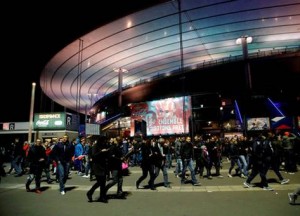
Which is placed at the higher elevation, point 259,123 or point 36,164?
point 259,123

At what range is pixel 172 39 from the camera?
22.8 metres

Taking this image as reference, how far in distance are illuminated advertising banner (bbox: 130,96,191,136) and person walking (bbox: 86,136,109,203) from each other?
17694mm

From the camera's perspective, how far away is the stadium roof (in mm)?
18250

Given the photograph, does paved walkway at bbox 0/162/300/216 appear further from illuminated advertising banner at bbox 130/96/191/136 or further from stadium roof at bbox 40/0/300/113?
illuminated advertising banner at bbox 130/96/191/136

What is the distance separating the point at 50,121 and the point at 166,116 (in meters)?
11.7

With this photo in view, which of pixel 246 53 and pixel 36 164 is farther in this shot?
pixel 246 53

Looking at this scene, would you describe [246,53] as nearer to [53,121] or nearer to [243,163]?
[243,163]

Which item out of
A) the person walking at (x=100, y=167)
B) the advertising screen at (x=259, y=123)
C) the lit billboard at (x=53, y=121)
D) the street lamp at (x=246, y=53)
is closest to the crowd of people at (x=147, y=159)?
the person walking at (x=100, y=167)

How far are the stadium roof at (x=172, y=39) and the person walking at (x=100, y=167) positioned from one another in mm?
8543

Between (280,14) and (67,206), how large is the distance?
21457 millimetres

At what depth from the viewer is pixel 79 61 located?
25.5 meters

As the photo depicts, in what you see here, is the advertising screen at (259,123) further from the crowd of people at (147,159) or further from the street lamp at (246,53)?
the crowd of people at (147,159)

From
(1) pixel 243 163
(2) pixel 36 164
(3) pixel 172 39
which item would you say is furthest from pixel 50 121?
(1) pixel 243 163

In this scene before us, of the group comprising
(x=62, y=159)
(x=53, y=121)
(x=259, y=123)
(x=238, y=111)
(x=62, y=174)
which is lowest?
(x=62, y=174)
